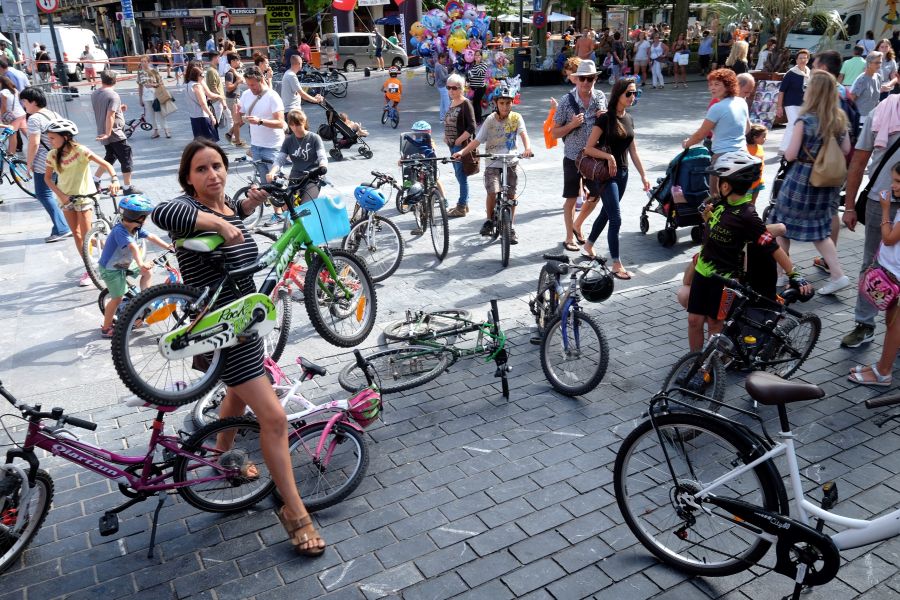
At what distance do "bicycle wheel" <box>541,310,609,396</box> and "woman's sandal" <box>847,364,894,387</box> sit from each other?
1.87m

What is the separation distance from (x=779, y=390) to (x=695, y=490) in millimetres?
626

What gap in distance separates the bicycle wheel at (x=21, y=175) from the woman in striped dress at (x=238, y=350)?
9757mm

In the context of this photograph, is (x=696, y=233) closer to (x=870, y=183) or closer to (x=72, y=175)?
(x=870, y=183)

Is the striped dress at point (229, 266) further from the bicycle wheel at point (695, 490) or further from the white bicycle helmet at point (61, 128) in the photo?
the white bicycle helmet at point (61, 128)

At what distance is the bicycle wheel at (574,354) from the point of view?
16.3ft

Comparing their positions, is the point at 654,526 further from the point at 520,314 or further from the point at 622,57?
the point at 622,57

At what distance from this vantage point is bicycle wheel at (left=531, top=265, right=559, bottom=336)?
546cm

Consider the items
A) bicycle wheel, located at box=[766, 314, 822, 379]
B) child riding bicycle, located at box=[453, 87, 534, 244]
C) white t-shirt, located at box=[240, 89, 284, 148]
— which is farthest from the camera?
white t-shirt, located at box=[240, 89, 284, 148]

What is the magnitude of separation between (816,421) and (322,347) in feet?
12.3

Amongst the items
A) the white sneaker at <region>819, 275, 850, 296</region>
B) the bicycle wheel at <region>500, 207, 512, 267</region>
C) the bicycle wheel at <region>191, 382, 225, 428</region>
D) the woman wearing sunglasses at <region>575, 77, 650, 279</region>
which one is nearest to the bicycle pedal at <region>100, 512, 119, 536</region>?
the bicycle wheel at <region>191, 382, 225, 428</region>

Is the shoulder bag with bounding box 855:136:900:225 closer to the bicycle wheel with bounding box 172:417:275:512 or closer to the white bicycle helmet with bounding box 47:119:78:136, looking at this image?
the bicycle wheel with bounding box 172:417:275:512

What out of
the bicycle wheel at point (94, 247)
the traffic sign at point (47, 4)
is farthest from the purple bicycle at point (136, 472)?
the traffic sign at point (47, 4)

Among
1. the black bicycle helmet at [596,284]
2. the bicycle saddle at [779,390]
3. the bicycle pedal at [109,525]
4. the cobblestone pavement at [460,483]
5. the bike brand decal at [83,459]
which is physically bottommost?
the cobblestone pavement at [460,483]

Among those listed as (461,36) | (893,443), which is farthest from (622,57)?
(893,443)
